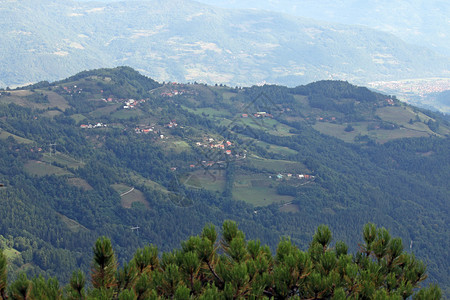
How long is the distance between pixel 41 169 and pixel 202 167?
33.6 m

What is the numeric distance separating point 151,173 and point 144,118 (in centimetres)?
2468

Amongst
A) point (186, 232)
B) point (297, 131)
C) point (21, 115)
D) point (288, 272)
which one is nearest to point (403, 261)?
point (288, 272)

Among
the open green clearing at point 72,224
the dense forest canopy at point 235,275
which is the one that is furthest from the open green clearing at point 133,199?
the dense forest canopy at point 235,275

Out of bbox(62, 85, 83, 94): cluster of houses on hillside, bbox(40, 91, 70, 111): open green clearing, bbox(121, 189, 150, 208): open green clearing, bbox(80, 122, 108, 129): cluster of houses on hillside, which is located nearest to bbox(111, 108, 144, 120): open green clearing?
bbox(80, 122, 108, 129): cluster of houses on hillside

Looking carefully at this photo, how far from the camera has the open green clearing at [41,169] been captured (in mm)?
105713

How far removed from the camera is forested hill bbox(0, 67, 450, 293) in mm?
92188

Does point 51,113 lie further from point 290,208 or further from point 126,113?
point 290,208

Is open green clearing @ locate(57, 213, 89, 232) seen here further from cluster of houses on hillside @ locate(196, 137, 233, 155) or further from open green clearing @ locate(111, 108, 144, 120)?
open green clearing @ locate(111, 108, 144, 120)

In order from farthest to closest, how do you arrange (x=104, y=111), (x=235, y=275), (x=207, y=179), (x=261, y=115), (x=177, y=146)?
(x=261, y=115)
(x=104, y=111)
(x=177, y=146)
(x=207, y=179)
(x=235, y=275)

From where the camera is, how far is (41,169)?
107125 millimetres

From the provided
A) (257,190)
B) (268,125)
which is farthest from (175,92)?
(257,190)

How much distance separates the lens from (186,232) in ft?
305

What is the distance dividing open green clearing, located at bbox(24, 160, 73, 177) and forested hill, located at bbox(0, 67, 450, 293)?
20cm

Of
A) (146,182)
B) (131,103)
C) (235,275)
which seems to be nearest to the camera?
(235,275)
